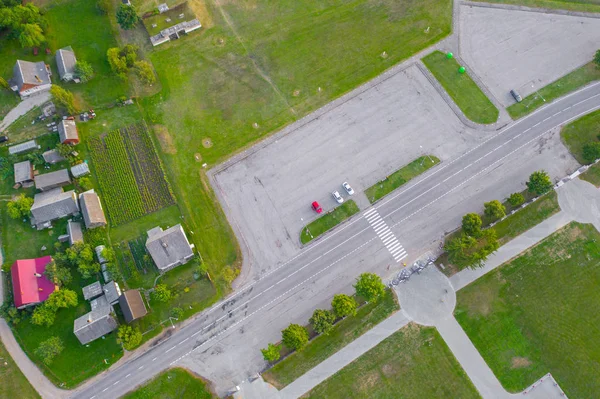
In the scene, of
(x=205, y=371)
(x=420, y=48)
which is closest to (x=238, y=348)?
(x=205, y=371)

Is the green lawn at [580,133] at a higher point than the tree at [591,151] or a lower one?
higher

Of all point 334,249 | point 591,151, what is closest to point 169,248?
point 334,249

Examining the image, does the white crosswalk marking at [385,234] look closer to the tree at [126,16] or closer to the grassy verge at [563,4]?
the grassy verge at [563,4]

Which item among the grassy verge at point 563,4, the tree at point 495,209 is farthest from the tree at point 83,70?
the grassy verge at point 563,4

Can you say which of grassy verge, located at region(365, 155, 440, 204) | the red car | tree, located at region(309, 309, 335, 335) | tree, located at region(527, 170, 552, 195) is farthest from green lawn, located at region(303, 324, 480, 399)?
tree, located at region(527, 170, 552, 195)

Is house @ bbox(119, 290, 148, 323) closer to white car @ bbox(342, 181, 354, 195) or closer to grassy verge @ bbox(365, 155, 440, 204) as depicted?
white car @ bbox(342, 181, 354, 195)

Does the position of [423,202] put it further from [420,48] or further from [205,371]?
[205,371]
